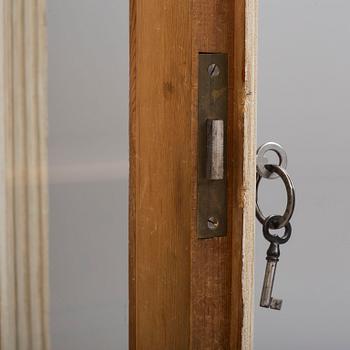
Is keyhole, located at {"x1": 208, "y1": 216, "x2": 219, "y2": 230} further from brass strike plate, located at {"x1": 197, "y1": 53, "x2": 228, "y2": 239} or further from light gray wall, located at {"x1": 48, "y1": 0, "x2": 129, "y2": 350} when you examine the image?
light gray wall, located at {"x1": 48, "y1": 0, "x2": 129, "y2": 350}

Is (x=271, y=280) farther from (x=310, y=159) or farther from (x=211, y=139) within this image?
(x=310, y=159)

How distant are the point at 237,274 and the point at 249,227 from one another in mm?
→ 34

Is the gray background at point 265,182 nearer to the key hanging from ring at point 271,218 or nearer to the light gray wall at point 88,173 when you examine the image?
the light gray wall at point 88,173

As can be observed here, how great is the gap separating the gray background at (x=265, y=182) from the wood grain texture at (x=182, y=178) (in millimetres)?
831

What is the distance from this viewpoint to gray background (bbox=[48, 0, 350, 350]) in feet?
4.18

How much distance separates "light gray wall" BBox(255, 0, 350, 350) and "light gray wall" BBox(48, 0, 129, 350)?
300mm

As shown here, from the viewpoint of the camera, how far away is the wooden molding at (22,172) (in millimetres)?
1109

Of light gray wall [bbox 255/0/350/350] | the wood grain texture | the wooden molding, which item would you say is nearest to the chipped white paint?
the wood grain texture

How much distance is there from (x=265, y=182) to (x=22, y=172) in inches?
20.4

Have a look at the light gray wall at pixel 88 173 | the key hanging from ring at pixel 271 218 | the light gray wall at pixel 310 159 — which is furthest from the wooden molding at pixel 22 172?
the key hanging from ring at pixel 271 218

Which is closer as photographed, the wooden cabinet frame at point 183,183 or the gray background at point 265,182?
the wooden cabinet frame at point 183,183

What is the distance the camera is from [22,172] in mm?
1136

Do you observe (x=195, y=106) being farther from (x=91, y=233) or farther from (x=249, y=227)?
(x=91, y=233)

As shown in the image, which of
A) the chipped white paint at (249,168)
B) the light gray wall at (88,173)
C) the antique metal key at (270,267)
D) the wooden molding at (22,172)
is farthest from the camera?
the light gray wall at (88,173)
